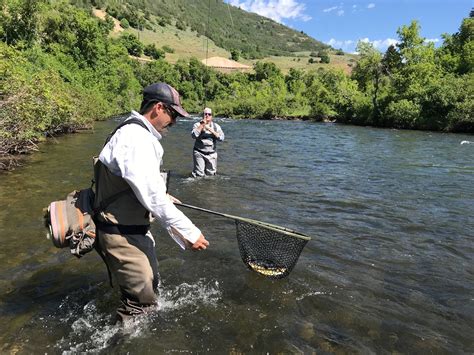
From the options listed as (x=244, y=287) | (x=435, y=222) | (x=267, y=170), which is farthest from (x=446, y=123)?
(x=244, y=287)

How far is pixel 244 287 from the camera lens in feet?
20.2

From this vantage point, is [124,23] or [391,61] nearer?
[391,61]

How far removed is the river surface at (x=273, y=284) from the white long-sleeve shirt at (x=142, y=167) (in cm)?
173

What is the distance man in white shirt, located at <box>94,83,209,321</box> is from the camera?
3.64 m

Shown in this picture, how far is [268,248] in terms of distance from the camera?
5680mm

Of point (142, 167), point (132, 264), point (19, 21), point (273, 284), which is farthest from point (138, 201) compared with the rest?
point (19, 21)

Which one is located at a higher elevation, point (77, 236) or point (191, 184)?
point (77, 236)

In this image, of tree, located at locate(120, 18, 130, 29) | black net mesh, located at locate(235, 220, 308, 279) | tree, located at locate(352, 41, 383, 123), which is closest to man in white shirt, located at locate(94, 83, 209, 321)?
black net mesh, located at locate(235, 220, 308, 279)

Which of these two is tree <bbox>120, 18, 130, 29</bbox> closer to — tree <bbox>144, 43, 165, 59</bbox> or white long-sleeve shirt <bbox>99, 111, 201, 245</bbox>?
tree <bbox>144, 43, 165, 59</bbox>

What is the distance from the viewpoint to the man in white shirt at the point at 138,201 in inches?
143

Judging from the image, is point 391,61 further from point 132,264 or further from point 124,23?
point 124,23

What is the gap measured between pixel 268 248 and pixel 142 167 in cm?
263

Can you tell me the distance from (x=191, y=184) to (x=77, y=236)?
29.9 ft

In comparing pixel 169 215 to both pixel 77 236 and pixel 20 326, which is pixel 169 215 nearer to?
pixel 77 236
